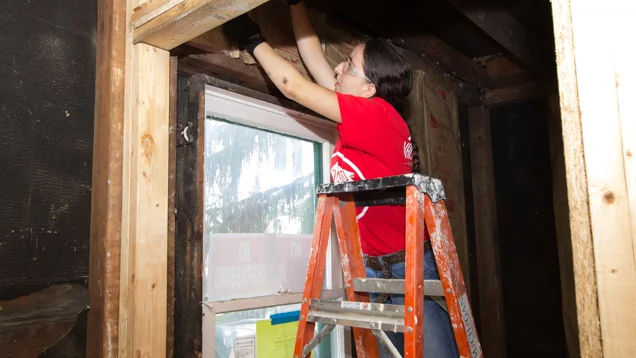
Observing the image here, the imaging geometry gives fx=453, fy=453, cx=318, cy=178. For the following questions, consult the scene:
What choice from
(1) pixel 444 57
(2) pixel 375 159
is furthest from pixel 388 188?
(1) pixel 444 57

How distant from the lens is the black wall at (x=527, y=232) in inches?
114

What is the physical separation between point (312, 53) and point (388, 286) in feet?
3.31

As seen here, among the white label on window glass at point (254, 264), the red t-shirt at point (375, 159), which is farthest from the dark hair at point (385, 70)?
the white label on window glass at point (254, 264)

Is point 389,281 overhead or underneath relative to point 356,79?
underneath

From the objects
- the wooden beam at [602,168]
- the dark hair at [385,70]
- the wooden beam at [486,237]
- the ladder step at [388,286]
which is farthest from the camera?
the wooden beam at [486,237]

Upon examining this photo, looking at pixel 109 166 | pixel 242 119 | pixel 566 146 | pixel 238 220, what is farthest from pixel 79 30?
pixel 566 146

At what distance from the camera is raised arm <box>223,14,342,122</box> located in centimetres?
146

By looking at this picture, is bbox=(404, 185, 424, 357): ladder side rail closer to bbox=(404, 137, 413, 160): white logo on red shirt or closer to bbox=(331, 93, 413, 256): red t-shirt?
bbox=(331, 93, 413, 256): red t-shirt

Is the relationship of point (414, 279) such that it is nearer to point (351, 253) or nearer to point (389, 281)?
point (389, 281)

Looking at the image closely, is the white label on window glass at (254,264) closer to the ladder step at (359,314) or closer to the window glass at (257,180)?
the window glass at (257,180)

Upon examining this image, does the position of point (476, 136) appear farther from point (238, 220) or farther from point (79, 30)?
point (79, 30)

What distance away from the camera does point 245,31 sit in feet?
5.24

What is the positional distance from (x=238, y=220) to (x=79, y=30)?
851 millimetres

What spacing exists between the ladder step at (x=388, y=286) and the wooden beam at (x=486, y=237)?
74.9 inches
